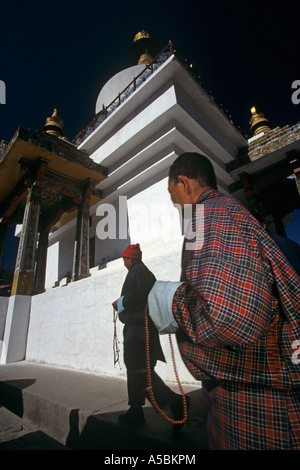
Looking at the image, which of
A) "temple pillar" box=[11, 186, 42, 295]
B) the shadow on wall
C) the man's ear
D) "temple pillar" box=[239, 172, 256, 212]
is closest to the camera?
the man's ear

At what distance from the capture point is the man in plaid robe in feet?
2.22

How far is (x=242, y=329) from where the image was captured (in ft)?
2.15

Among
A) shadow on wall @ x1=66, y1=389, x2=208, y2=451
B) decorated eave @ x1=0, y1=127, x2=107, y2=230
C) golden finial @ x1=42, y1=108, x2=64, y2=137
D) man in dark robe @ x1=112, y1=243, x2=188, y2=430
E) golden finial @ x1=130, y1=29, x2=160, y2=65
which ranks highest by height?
golden finial @ x1=130, y1=29, x2=160, y2=65

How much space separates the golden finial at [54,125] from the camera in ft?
36.4

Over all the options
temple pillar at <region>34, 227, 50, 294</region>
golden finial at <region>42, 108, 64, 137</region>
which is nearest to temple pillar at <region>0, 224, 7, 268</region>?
temple pillar at <region>34, 227, 50, 294</region>

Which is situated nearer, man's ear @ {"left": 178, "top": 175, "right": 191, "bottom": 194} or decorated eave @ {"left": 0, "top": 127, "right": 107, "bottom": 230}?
man's ear @ {"left": 178, "top": 175, "right": 191, "bottom": 194}

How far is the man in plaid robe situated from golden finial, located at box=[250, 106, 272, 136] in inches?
524

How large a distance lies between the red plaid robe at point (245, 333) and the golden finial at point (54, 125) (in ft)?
40.8

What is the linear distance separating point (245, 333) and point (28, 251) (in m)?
6.84

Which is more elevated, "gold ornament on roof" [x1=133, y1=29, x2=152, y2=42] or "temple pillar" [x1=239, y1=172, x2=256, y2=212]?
"gold ornament on roof" [x1=133, y1=29, x2=152, y2=42]

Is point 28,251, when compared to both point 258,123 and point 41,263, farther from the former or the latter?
point 258,123

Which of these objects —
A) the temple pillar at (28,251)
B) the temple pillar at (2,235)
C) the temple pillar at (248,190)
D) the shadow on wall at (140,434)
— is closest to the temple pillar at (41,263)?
the temple pillar at (2,235)

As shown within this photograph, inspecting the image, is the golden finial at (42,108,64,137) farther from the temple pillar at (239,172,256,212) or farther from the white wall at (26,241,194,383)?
the white wall at (26,241,194,383)

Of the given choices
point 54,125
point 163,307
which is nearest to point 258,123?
point 54,125
